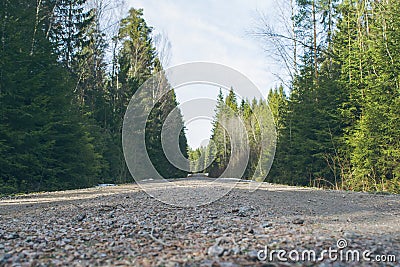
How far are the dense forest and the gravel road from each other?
3.27 m

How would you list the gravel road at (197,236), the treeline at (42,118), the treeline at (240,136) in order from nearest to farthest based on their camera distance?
the gravel road at (197,236), the treeline at (240,136), the treeline at (42,118)

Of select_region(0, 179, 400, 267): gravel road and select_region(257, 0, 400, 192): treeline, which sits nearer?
select_region(0, 179, 400, 267): gravel road

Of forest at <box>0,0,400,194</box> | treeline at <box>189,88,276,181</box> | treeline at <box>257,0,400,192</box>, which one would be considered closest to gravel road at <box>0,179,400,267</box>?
forest at <box>0,0,400,194</box>

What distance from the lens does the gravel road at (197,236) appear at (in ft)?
7.53

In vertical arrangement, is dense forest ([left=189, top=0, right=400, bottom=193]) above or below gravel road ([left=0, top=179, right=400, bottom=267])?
above

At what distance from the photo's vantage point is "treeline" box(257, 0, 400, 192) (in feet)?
33.6

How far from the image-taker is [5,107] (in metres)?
10.1

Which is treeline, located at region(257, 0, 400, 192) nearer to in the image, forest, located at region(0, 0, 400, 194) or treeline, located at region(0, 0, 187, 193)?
forest, located at region(0, 0, 400, 194)

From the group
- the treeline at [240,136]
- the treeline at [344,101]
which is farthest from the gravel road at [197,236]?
the treeline at [344,101]

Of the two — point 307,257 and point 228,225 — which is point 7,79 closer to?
point 228,225

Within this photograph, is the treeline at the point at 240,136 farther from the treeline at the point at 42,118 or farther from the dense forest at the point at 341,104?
→ the treeline at the point at 42,118

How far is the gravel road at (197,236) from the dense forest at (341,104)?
3.27m

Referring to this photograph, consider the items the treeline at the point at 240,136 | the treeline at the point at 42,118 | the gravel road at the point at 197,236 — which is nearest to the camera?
the gravel road at the point at 197,236

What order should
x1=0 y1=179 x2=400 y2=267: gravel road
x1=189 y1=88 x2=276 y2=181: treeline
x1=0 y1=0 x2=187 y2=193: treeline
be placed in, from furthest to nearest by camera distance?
x1=0 y1=0 x2=187 y2=193: treeline, x1=189 y1=88 x2=276 y2=181: treeline, x1=0 y1=179 x2=400 y2=267: gravel road
